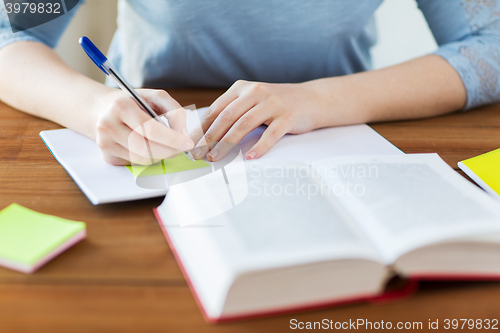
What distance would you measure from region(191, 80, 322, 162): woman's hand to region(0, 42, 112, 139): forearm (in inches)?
→ 7.5

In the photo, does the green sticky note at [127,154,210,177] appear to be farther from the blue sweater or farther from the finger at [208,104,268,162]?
the blue sweater

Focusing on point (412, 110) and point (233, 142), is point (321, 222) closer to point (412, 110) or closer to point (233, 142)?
point (233, 142)

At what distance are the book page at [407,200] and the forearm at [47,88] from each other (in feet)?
1.33

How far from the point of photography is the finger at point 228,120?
0.65 metres

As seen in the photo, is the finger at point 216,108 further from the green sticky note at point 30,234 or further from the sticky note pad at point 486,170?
the sticky note pad at point 486,170

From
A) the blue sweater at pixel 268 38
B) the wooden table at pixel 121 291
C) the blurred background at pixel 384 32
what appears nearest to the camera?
the wooden table at pixel 121 291

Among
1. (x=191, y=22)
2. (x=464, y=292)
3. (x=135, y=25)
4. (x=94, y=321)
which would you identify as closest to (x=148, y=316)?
(x=94, y=321)

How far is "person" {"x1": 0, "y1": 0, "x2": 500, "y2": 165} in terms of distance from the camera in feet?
2.11

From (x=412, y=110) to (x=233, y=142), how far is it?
1.28 feet

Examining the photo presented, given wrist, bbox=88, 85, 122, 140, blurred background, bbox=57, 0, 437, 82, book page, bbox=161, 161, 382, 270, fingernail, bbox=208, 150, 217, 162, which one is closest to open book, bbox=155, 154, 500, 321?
book page, bbox=161, 161, 382, 270

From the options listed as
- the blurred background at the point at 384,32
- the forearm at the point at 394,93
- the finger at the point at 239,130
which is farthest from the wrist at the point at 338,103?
the blurred background at the point at 384,32

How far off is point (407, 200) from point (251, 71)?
688mm

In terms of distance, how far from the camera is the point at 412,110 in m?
0.80

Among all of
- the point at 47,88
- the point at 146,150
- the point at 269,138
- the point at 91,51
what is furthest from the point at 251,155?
the point at 47,88
